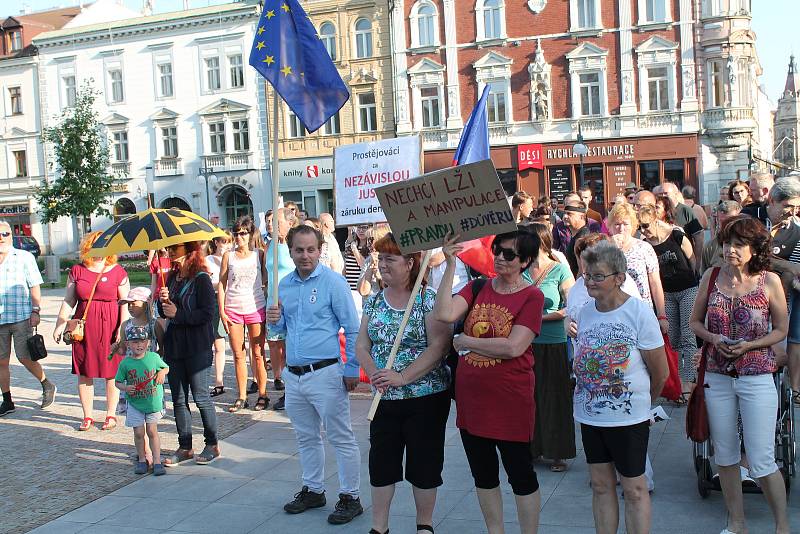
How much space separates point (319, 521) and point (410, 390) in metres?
1.41

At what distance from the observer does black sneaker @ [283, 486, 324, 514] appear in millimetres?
5887

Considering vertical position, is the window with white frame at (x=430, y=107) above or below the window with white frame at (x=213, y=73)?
below

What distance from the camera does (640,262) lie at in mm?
6965

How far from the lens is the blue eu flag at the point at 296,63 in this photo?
21.4 feet

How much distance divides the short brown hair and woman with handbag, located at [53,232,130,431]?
6217 millimetres

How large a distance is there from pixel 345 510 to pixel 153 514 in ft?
4.88

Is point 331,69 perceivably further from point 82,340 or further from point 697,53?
point 697,53

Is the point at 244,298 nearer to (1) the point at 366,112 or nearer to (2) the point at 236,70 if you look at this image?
(1) the point at 366,112

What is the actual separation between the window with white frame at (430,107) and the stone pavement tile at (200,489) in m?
30.9

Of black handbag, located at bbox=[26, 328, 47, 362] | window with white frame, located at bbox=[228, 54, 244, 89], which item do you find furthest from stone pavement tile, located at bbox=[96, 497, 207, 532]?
window with white frame, located at bbox=[228, 54, 244, 89]

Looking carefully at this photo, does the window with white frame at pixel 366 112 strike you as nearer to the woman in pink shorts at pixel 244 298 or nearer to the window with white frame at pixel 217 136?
the window with white frame at pixel 217 136

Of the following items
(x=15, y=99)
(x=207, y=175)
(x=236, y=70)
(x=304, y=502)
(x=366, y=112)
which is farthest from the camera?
(x=15, y=99)

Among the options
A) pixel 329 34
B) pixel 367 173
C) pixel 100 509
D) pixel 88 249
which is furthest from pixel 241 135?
pixel 100 509

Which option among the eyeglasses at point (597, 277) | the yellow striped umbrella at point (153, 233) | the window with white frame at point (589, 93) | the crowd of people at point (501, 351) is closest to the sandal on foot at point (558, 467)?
the crowd of people at point (501, 351)
